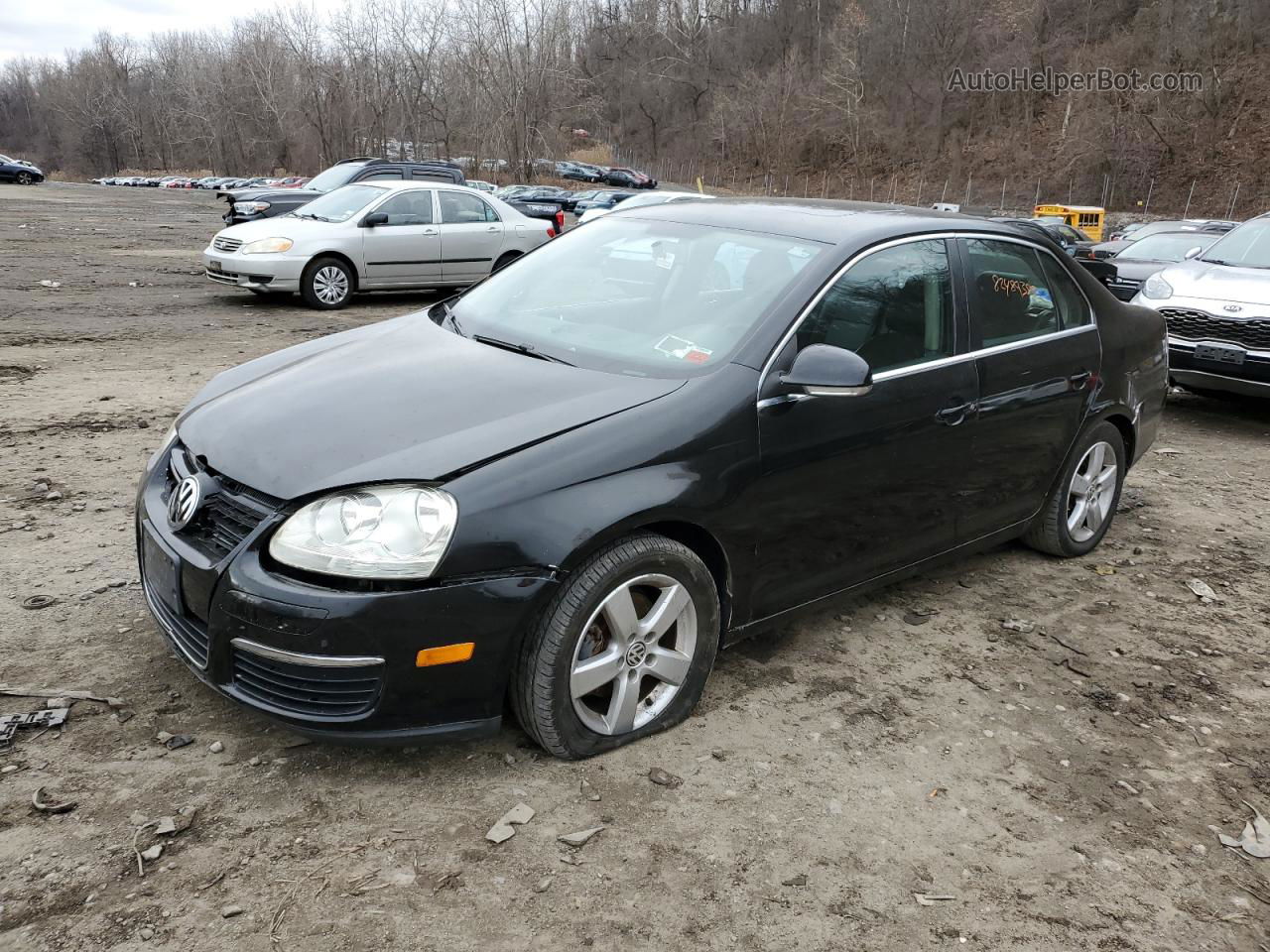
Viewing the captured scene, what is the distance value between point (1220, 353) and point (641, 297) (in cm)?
583

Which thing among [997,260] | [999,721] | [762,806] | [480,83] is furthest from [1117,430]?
[480,83]

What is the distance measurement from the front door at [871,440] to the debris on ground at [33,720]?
2.21m

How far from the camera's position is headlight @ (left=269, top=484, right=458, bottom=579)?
2.63 m

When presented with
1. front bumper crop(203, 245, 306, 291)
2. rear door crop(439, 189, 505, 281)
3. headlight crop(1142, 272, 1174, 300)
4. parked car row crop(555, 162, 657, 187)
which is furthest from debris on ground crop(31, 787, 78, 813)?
parked car row crop(555, 162, 657, 187)

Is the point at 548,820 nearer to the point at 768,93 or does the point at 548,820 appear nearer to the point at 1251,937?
the point at 1251,937

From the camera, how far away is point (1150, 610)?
4.48m

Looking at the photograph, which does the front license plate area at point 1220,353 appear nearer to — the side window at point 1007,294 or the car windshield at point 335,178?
the side window at point 1007,294

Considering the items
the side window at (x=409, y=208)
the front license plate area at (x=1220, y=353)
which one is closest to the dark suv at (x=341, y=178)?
the side window at (x=409, y=208)

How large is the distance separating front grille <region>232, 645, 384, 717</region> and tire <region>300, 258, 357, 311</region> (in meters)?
9.91

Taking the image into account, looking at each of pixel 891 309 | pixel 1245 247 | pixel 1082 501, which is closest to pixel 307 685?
pixel 891 309

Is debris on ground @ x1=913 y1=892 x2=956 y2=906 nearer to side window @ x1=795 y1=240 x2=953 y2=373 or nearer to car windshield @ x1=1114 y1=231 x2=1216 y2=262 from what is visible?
side window @ x1=795 y1=240 x2=953 y2=373

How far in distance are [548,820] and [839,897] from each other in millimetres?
790

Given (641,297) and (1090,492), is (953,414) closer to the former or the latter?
(641,297)

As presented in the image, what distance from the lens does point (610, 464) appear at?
2.90 m
